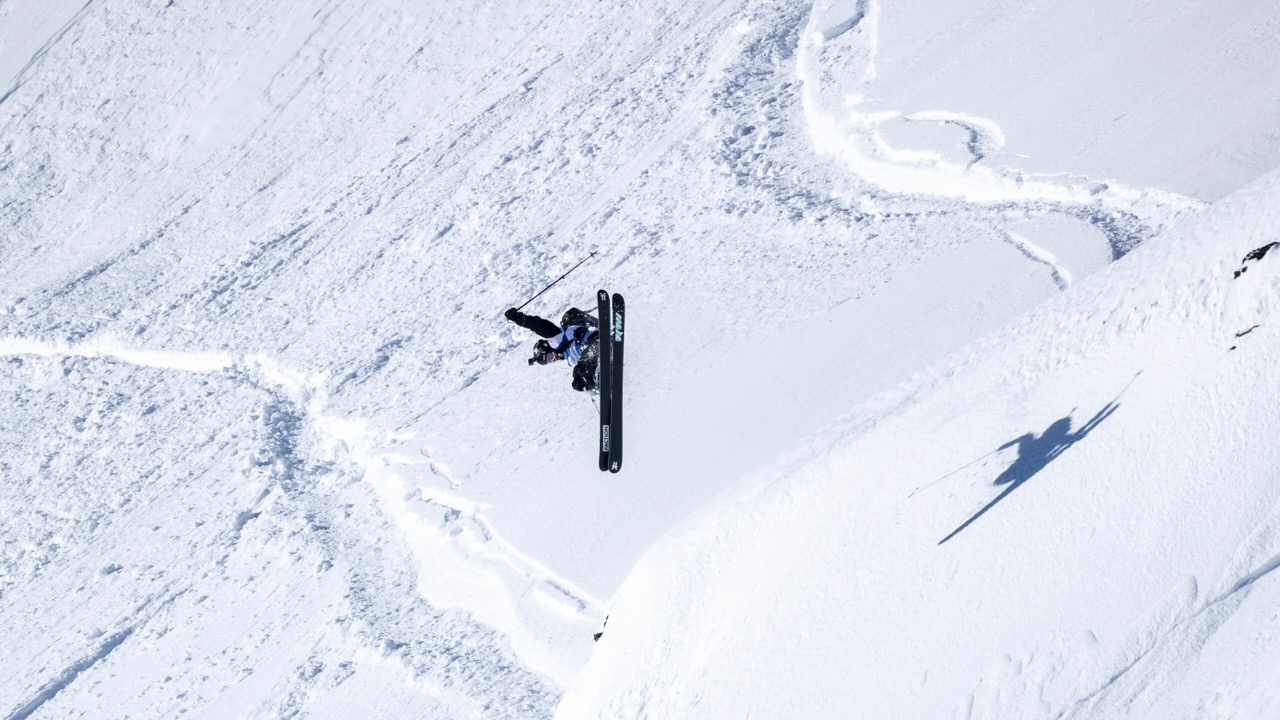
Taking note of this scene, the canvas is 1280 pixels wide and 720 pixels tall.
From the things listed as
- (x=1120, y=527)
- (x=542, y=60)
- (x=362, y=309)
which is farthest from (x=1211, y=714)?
(x=542, y=60)

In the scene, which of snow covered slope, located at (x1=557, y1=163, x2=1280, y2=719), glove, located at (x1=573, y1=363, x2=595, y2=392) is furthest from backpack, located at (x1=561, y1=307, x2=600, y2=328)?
snow covered slope, located at (x1=557, y1=163, x2=1280, y2=719)

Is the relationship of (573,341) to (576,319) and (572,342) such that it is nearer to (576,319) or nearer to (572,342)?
(572,342)

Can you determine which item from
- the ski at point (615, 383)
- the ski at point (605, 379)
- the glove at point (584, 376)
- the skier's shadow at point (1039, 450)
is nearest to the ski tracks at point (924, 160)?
the ski at point (615, 383)

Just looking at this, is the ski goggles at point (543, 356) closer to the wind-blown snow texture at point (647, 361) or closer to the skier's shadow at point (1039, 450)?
the wind-blown snow texture at point (647, 361)

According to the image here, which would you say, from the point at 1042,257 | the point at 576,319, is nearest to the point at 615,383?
the point at 576,319

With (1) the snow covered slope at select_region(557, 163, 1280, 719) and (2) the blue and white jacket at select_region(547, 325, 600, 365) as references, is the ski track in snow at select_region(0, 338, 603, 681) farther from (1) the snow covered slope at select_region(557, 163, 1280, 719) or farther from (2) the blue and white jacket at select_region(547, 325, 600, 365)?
(1) the snow covered slope at select_region(557, 163, 1280, 719)

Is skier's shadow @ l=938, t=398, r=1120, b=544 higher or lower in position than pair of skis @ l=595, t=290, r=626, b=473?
lower
